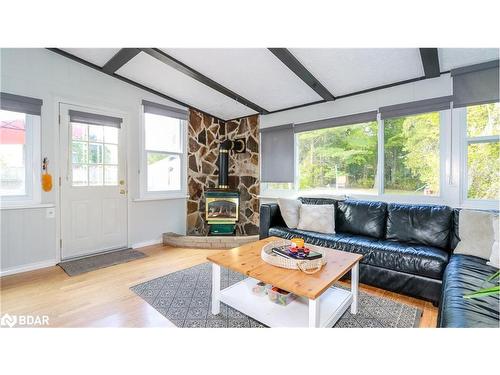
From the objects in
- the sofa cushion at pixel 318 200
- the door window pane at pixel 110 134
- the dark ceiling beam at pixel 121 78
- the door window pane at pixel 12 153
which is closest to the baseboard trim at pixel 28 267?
the door window pane at pixel 12 153

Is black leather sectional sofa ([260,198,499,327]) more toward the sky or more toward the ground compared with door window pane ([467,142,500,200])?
more toward the ground

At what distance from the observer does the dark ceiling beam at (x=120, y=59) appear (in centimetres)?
268

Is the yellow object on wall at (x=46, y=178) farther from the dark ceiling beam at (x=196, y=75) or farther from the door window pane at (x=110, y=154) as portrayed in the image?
the dark ceiling beam at (x=196, y=75)

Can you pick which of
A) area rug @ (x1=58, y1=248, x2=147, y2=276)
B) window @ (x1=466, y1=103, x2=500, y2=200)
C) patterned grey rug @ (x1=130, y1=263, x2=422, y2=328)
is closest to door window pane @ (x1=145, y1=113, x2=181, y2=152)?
area rug @ (x1=58, y1=248, x2=147, y2=276)

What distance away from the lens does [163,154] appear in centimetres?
392

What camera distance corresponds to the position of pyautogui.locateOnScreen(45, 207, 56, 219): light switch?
281 cm

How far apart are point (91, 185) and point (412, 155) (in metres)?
4.23

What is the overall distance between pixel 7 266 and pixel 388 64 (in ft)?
15.4

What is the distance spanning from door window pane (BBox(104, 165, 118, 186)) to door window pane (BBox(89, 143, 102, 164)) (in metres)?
0.13

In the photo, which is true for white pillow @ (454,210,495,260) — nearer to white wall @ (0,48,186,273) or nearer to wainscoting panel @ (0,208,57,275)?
white wall @ (0,48,186,273)

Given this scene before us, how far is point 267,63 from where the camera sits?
2.71 meters

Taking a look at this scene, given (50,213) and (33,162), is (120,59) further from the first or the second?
(50,213)

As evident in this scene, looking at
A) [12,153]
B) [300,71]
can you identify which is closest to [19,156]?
[12,153]
